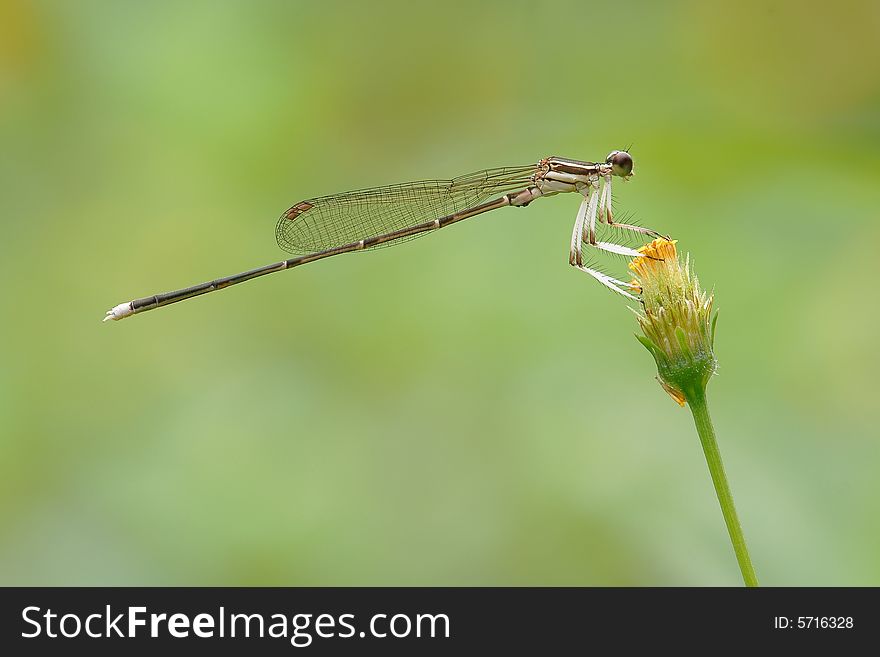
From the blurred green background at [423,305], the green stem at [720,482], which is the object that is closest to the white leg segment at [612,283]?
the green stem at [720,482]

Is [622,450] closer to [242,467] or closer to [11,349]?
[242,467]

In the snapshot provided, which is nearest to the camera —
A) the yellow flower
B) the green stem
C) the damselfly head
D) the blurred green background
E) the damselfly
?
the green stem

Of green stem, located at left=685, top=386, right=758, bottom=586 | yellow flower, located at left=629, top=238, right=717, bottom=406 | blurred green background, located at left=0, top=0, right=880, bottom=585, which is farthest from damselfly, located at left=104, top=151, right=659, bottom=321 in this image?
green stem, located at left=685, top=386, right=758, bottom=586

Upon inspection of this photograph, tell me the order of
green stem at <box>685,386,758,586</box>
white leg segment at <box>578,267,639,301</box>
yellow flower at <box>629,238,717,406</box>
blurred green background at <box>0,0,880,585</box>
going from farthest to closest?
1. blurred green background at <box>0,0,880,585</box>
2. white leg segment at <box>578,267,639,301</box>
3. yellow flower at <box>629,238,717,406</box>
4. green stem at <box>685,386,758,586</box>

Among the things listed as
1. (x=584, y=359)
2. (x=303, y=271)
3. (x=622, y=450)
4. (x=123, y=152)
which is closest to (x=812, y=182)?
(x=584, y=359)

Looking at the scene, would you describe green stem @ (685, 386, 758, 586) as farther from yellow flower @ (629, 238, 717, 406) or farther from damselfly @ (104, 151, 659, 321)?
damselfly @ (104, 151, 659, 321)
